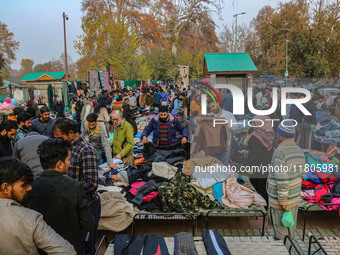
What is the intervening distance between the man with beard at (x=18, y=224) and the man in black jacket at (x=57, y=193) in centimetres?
43

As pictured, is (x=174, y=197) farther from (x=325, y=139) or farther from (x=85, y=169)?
(x=325, y=139)

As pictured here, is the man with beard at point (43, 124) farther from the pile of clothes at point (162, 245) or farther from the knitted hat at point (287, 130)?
the knitted hat at point (287, 130)

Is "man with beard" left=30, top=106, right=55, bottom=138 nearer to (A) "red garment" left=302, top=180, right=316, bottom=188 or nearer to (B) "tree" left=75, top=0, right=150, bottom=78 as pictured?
(A) "red garment" left=302, top=180, right=316, bottom=188

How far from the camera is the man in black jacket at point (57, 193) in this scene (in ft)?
7.29

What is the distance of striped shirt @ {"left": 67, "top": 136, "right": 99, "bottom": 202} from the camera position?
9.41 ft

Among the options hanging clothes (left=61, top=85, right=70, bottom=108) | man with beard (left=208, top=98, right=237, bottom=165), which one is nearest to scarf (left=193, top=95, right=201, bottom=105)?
man with beard (left=208, top=98, right=237, bottom=165)

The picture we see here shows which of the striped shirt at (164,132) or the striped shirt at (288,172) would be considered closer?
the striped shirt at (288,172)

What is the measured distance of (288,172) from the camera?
10.3 feet


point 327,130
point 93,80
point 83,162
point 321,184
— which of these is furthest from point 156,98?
point 83,162

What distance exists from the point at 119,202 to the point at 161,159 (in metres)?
1.38

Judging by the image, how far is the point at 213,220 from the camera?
4.73 metres

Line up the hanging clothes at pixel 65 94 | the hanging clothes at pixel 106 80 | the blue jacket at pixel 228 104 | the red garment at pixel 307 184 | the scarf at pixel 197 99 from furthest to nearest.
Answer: the hanging clothes at pixel 106 80
the hanging clothes at pixel 65 94
the scarf at pixel 197 99
the blue jacket at pixel 228 104
the red garment at pixel 307 184

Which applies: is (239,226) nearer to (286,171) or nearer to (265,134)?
(265,134)

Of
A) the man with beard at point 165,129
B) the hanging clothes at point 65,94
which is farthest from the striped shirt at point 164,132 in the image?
the hanging clothes at point 65,94
